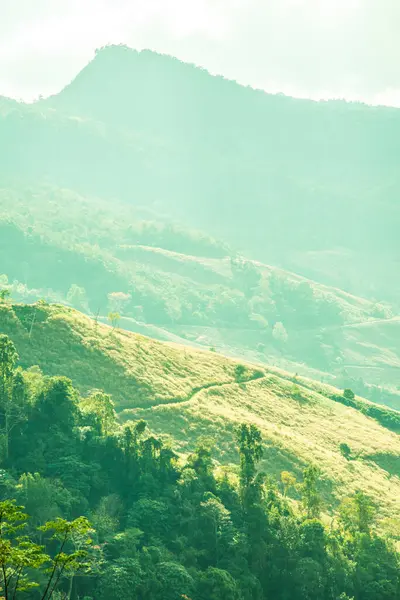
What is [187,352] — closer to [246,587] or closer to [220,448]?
[220,448]

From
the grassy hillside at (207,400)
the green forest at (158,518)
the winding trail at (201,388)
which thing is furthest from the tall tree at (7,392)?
the winding trail at (201,388)

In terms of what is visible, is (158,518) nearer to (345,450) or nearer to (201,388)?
(201,388)

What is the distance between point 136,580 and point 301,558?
81.9ft

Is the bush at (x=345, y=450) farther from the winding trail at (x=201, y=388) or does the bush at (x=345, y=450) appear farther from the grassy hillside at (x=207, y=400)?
the winding trail at (x=201, y=388)

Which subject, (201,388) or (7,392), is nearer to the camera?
(7,392)

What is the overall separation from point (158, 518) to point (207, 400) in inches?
2476

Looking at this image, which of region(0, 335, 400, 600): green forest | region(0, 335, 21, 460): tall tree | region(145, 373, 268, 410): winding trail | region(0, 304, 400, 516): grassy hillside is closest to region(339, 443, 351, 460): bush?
region(0, 304, 400, 516): grassy hillside

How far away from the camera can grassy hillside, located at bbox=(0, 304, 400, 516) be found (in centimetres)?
13000

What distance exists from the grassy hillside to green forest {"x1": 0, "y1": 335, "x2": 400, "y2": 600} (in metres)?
24.0

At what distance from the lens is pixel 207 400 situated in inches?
5792

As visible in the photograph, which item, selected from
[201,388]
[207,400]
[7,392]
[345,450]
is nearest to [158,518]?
[7,392]

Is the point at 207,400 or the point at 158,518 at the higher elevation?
the point at 158,518

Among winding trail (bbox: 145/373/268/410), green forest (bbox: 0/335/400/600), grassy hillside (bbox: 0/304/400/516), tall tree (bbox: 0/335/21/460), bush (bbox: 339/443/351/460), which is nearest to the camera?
green forest (bbox: 0/335/400/600)

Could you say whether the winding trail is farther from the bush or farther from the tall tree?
the tall tree
